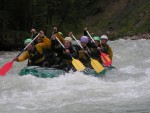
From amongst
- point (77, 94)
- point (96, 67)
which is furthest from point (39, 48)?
point (77, 94)

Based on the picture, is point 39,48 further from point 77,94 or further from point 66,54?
point 77,94

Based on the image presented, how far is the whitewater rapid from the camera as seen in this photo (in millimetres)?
8055

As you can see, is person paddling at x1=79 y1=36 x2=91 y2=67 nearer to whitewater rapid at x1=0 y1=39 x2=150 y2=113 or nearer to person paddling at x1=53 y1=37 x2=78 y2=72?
Result: person paddling at x1=53 y1=37 x2=78 y2=72

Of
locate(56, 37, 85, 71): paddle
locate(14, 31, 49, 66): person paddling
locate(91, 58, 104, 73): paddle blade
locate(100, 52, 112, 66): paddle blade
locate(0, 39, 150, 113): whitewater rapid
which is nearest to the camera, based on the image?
locate(0, 39, 150, 113): whitewater rapid

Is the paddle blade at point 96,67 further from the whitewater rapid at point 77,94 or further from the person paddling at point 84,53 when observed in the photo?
the person paddling at point 84,53

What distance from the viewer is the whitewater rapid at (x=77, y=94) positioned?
26.4 feet

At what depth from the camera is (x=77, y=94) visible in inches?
366

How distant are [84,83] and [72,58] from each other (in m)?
1.54

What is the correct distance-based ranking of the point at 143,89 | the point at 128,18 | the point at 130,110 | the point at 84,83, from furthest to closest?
the point at 128,18
the point at 84,83
the point at 143,89
the point at 130,110

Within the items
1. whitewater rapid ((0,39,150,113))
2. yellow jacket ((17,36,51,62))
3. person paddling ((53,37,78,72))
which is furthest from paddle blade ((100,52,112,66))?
yellow jacket ((17,36,51,62))

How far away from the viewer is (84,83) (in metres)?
10.7

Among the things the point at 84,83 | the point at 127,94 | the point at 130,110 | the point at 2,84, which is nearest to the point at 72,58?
the point at 84,83

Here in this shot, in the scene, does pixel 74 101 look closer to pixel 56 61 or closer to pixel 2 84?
pixel 2 84

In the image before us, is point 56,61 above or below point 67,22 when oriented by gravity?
above
